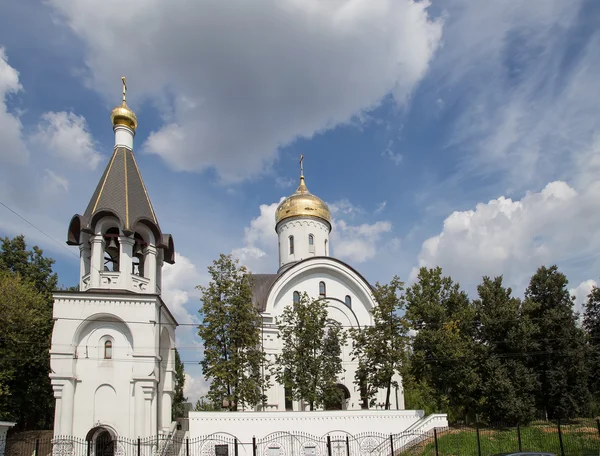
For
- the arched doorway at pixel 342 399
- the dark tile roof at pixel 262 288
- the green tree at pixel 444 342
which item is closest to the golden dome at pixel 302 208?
the dark tile roof at pixel 262 288

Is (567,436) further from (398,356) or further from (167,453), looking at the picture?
(167,453)

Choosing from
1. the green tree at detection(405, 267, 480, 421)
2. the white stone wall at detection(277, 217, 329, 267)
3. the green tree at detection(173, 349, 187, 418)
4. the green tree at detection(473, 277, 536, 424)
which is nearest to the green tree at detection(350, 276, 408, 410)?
the green tree at detection(405, 267, 480, 421)

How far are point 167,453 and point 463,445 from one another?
10757 mm

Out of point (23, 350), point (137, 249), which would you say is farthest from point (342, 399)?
point (23, 350)

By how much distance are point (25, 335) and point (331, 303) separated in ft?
47.9

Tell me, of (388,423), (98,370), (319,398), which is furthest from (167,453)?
(388,423)

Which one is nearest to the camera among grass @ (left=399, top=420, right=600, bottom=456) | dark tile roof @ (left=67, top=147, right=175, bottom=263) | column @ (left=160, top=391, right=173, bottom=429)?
grass @ (left=399, top=420, right=600, bottom=456)

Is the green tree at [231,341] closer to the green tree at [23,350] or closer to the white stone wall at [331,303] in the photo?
the white stone wall at [331,303]

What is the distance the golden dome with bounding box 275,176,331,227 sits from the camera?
109 feet

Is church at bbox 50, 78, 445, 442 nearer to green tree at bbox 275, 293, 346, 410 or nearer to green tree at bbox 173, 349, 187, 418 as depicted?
green tree at bbox 275, 293, 346, 410

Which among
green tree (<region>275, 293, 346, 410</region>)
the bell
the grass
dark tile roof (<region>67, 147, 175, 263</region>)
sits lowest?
the grass

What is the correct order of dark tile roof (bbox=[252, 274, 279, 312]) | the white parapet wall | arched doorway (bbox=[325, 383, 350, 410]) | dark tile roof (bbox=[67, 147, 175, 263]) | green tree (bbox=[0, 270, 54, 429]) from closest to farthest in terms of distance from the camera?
dark tile roof (bbox=[67, 147, 175, 263]) → the white parapet wall → green tree (bbox=[0, 270, 54, 429]) → arched doorway (bbox=[325, 383, 350, 410]) → dark tile roof (bbox=[252, 274, 279, 312])

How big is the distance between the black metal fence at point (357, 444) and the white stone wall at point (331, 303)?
197 inches

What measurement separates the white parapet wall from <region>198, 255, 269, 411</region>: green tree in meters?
0.92
